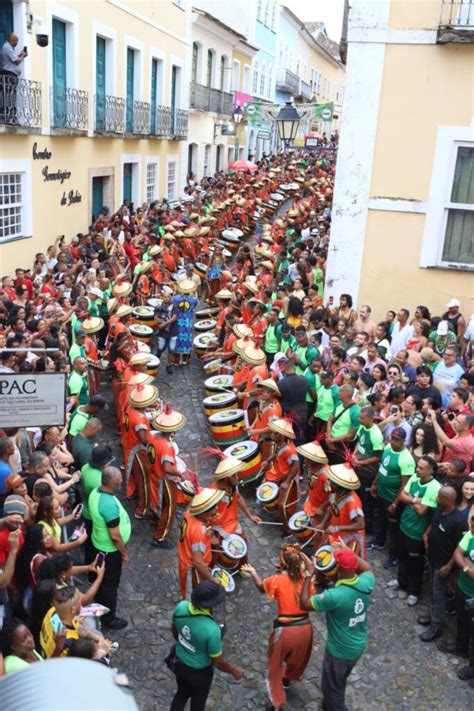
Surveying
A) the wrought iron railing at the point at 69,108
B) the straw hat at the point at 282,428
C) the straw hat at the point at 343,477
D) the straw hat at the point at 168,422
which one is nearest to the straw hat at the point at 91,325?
the straw hat at the point at 168,422

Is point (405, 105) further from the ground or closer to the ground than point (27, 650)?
further from the ground

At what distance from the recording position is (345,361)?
9.52 metres

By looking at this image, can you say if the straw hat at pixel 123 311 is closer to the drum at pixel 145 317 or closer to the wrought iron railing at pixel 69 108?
the drum at pixel 145 317

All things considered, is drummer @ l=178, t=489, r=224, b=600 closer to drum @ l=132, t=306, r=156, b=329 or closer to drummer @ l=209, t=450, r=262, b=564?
drummer @ l=209, t=450, r=262, b=564

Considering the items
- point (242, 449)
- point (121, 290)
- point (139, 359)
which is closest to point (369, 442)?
point (242, 449)

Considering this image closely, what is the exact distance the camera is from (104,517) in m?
6.00

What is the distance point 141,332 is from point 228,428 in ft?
11.1

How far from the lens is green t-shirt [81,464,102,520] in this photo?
6.34 m

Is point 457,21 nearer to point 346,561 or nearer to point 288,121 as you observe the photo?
point 288,121

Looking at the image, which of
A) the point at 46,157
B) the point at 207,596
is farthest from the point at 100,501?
the point at 46,157

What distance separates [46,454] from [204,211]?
15.2 meters

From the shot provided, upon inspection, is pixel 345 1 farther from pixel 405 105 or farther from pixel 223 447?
pixel 223 447

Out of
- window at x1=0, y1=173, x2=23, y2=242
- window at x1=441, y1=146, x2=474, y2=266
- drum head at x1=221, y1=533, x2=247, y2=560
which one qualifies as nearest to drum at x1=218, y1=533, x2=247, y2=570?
drum head at x1=221, y1=533, x2=247, y2=560

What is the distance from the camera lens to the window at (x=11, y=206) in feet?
48.9
